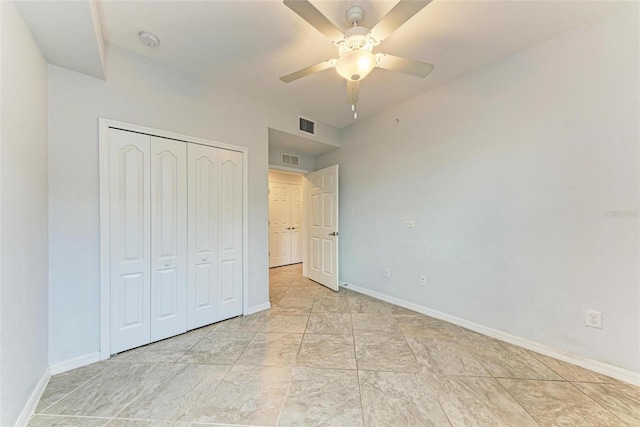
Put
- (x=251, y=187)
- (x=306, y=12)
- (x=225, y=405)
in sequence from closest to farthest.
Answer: (x=306, y=12)
(x=225, y=405)
(x=251, y=187)

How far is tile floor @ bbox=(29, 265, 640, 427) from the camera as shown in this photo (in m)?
1.39

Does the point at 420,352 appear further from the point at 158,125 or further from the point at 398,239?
the point at 158,125

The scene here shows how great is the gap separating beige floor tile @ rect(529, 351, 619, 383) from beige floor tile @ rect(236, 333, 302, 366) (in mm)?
2019

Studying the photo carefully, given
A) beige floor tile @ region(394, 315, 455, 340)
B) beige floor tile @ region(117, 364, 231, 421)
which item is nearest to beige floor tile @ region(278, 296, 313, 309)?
beige floor tile @ region(394, 315, 455, 340)

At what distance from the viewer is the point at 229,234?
2.74 metres

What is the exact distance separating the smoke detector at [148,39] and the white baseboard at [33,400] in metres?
2.61

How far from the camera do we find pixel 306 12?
4.33ft

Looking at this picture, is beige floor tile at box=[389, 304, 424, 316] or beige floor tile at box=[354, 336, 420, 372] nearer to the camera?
beige floor tile at box=[354, 336, 420, 372]

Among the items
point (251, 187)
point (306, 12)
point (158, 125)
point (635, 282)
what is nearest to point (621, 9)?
point (635, 282)

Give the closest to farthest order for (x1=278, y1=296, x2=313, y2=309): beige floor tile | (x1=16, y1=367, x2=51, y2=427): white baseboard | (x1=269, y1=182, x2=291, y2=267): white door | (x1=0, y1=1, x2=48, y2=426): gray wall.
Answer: (x1=0, y1=1, x2=48, y2=426): gray wall, (x1=16, y1=367, x2=51, y2=427): white baseboard, (x1=278, y1=296, x2=313, y2=309): beige floor tile, (x1=269, y1=182, x2=291, y2=267): white door

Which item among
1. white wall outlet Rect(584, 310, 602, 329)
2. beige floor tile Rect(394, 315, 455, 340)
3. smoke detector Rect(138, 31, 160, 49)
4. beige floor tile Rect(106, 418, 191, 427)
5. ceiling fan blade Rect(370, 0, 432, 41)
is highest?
smoke detector Rect(138, 31, 160, 49)

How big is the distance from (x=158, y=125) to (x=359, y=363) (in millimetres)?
2780

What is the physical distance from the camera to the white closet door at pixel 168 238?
223cm

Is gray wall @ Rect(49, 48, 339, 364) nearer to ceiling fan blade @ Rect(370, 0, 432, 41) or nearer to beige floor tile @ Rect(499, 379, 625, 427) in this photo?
ceiling fan blade @ Rect(370, 0, 432, 41)
